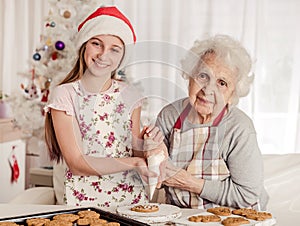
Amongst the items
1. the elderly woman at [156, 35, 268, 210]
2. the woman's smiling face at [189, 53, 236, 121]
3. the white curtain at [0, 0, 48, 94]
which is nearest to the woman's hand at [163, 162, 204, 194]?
the elderly woman at [156, 35, 268, 210]

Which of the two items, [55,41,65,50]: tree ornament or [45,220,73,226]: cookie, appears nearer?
[45,220,73,226]: cookie

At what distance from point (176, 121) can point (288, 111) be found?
2391 millimetres

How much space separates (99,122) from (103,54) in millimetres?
230

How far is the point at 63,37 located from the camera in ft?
11.7

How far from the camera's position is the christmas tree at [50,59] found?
357 cm

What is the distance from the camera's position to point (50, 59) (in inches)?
146

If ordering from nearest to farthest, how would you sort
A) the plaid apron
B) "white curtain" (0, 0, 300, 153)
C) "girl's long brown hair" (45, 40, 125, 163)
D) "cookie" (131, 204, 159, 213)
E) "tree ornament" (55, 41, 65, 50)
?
"cookie" (131, 204, 159, 213), "girl's long brown hair" (45, 40, 125, 163), the plaid apron, "tree ornament" (55, 41, 65, 50), "white curtain" (0, 0, 300, 153)

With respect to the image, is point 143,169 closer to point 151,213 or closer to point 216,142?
point 151,213

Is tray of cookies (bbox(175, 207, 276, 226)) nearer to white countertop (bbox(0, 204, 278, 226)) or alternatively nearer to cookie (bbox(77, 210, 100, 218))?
white countertop (bbox(0, 204, 278, 226))

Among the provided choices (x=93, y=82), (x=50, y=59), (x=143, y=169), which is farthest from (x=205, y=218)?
(x=50, y=59)

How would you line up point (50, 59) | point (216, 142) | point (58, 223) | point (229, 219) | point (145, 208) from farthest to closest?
point (50, 59) → point (216, 142) → point (145, 208) → point (229, 219) → point (58, 223)

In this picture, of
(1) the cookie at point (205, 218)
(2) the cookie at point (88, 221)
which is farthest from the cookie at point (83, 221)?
(1) the cookie at point (205, 218)

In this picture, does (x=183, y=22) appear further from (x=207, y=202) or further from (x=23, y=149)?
(x=207, y=202)

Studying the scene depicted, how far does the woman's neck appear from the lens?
1.60 m
